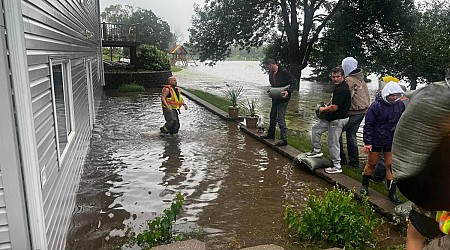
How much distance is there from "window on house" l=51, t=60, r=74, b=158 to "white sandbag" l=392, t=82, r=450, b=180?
3.90 m

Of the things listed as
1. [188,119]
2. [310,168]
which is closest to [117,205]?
Answer: [310,168]

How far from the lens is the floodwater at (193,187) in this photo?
13.6 ft

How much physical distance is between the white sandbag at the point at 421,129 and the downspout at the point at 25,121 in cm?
248

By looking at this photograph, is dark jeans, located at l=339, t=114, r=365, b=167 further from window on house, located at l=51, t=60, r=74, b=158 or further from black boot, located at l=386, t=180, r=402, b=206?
window on house, located at l=51, t=60, r=74, b=158

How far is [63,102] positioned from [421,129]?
473 cm

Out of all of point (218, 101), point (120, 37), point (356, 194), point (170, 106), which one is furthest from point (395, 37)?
point (120, 37)

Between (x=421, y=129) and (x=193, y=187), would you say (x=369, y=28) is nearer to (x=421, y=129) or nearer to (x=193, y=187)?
(x=193, y=187)

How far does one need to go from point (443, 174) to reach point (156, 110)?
40.7 feet

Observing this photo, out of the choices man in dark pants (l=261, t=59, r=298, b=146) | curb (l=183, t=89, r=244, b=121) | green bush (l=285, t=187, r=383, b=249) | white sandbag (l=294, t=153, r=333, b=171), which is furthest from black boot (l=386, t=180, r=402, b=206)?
curb (l=183, t=89, r=244, b=121)

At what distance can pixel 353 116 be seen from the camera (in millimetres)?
6148

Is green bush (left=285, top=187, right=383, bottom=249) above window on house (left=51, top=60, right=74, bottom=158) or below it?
below

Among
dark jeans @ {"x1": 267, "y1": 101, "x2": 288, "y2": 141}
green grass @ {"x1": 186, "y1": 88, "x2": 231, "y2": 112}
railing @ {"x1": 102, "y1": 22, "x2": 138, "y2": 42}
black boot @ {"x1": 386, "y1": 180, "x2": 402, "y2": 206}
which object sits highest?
railing @ {"x1": 102, "y1": 22, "x2": 138, "y2": 42}

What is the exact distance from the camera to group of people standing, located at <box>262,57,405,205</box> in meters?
4.53

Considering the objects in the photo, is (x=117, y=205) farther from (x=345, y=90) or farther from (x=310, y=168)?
(x=345, y=90)
